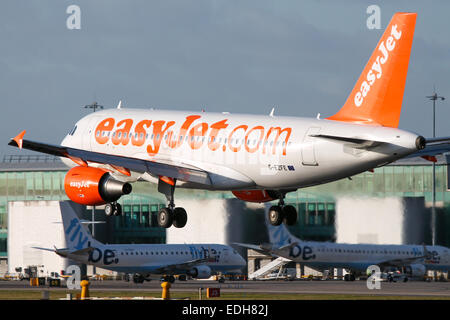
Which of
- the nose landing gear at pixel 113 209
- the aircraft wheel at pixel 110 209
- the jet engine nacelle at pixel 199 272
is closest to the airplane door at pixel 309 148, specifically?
the nose landing gear at pixel 113 209

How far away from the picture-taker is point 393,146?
49.8 meters

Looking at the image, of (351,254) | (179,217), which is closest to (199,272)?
(351,254)

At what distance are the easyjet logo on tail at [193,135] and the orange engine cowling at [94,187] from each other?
2739 mm

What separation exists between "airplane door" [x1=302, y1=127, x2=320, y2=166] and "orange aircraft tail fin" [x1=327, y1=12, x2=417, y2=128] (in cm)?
257

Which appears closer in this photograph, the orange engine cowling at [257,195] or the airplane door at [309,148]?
the airplane door at [309,148]

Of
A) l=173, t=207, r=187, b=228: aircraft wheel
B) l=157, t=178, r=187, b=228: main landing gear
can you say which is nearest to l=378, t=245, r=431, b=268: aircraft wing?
l=173, t=207, r=187, b=228: aircraft wheel

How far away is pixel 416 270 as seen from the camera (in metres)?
139

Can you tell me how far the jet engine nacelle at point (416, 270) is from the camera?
5453 inches

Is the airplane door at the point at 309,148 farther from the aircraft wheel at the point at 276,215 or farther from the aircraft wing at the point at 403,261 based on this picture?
the aircraft wing at the point at 403,261

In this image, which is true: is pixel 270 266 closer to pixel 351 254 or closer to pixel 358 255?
pixel 358 255

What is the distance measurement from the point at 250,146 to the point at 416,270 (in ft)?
296
